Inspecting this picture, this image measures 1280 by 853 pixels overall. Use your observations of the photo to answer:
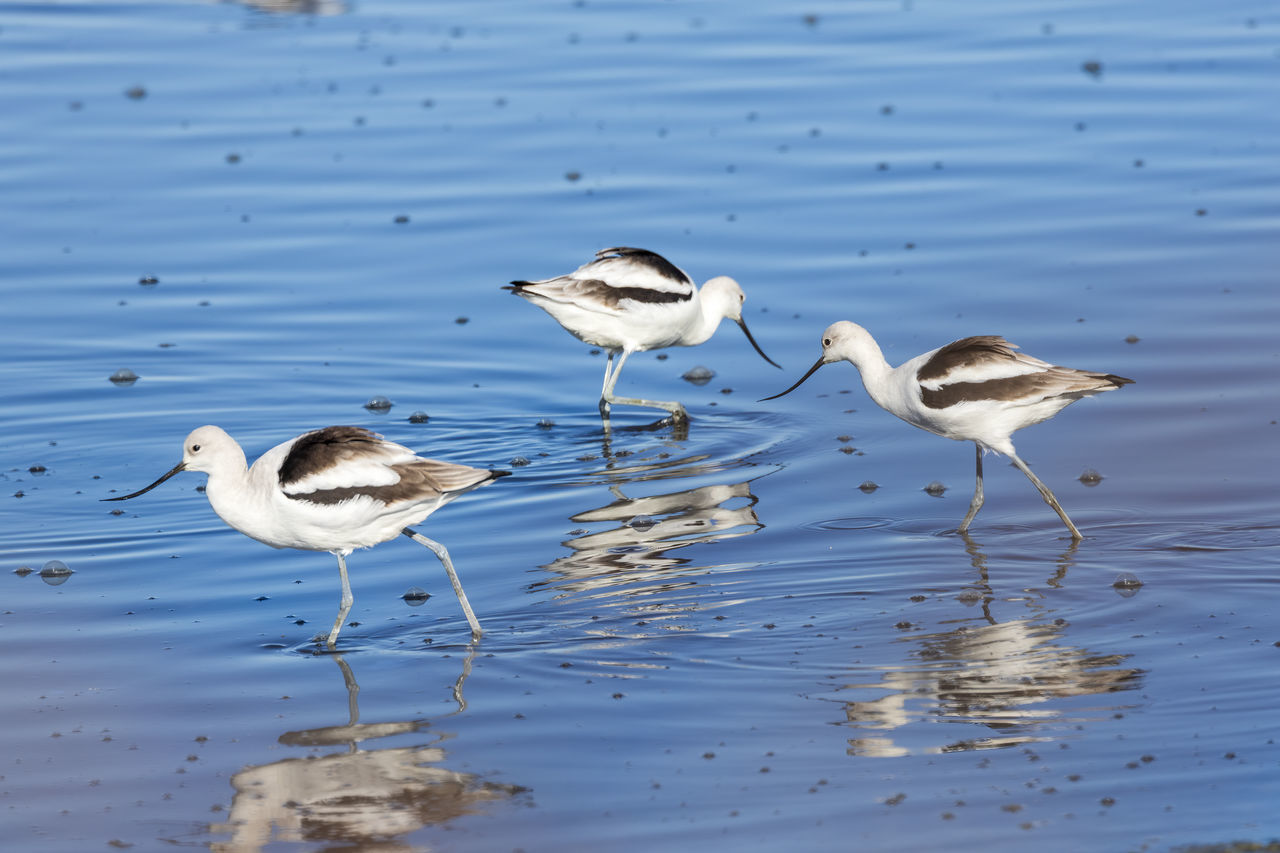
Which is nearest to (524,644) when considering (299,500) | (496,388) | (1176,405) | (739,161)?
(299,500)

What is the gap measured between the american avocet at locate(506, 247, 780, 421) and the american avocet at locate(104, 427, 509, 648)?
356 centimetres

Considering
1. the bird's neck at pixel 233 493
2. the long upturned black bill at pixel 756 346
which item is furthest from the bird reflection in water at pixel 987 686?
the long upturned black bill at pixel 756 346

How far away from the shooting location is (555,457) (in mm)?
9875

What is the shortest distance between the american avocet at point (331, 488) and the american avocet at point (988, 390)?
2.45 meters

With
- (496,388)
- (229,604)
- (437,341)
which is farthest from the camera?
(437,341)

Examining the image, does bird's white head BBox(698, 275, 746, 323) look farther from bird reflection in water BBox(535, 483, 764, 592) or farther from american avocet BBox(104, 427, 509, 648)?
american avocet BBox(104, 427, 509, 648)

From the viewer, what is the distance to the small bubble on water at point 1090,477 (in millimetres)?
8906

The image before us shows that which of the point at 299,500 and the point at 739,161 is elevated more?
the point at 739,161

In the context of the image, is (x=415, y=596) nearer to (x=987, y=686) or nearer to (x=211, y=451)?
(x=211, y=451)

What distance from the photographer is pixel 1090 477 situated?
8961 mm

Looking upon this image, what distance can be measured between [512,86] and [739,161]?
367cm

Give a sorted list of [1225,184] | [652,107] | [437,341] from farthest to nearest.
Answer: [652,107], [1225,184], [437,341]

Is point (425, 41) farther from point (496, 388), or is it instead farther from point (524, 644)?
point (524, 644)

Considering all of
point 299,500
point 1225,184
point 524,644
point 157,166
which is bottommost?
point 524,644
